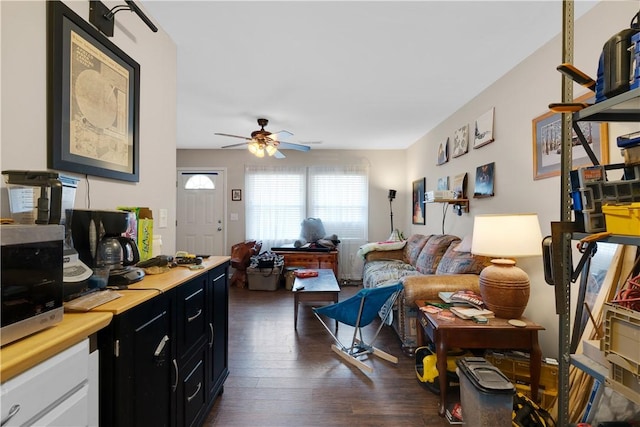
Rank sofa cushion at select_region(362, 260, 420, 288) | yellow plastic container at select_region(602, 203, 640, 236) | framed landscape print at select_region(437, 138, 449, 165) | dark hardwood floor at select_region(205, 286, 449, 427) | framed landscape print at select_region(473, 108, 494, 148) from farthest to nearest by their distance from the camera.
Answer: framed landscape print at select_region(437, 138, 449, 165)
sofa cushion at select_region(362, 260, 420, 288)
framed landscape print at select_region(473, 108, 494, 148)
dark hardwood floor at select_region(205, 286, 449, 427)
yellow plastic container at select_region(602, 203, 640, 236)

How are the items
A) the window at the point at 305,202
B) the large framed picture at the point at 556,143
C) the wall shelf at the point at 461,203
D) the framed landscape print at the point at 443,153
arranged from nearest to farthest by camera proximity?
the large framed picture at the point at 556,143
the wall shelf at the point at 461,203
the framed landscape print at the point at 443,153
the window at the point at 305,202

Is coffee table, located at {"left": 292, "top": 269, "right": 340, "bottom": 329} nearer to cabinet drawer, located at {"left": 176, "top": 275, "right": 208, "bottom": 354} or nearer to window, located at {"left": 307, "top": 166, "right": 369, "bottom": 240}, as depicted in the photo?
cabinet drawer, located at {"left": 176, "top": 275, "right": 208, "bottom": 354}

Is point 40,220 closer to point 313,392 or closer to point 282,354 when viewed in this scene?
point 313,392

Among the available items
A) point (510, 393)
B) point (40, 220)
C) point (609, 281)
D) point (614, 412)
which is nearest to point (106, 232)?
point (40, 220)

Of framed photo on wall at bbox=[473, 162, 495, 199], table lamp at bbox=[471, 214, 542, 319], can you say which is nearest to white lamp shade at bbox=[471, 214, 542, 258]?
table lamp at bbox=[471, 214, 542, 319]

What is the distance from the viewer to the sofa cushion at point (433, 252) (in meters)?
3.11

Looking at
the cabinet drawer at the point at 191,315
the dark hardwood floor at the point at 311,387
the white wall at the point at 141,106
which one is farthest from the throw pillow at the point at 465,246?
the white wall at the point at 141,106

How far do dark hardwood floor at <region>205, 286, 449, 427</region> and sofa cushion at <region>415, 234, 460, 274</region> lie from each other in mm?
867

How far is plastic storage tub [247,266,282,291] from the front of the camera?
441 centimetres

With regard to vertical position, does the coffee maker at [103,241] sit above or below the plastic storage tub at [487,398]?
above

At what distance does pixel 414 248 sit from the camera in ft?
12.5

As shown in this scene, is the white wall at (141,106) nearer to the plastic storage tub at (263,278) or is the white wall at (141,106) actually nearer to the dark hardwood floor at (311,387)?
the dark hardwood floor at (311,387)

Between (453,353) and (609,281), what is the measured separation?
3.42 ft

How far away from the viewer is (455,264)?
8.64 feet
